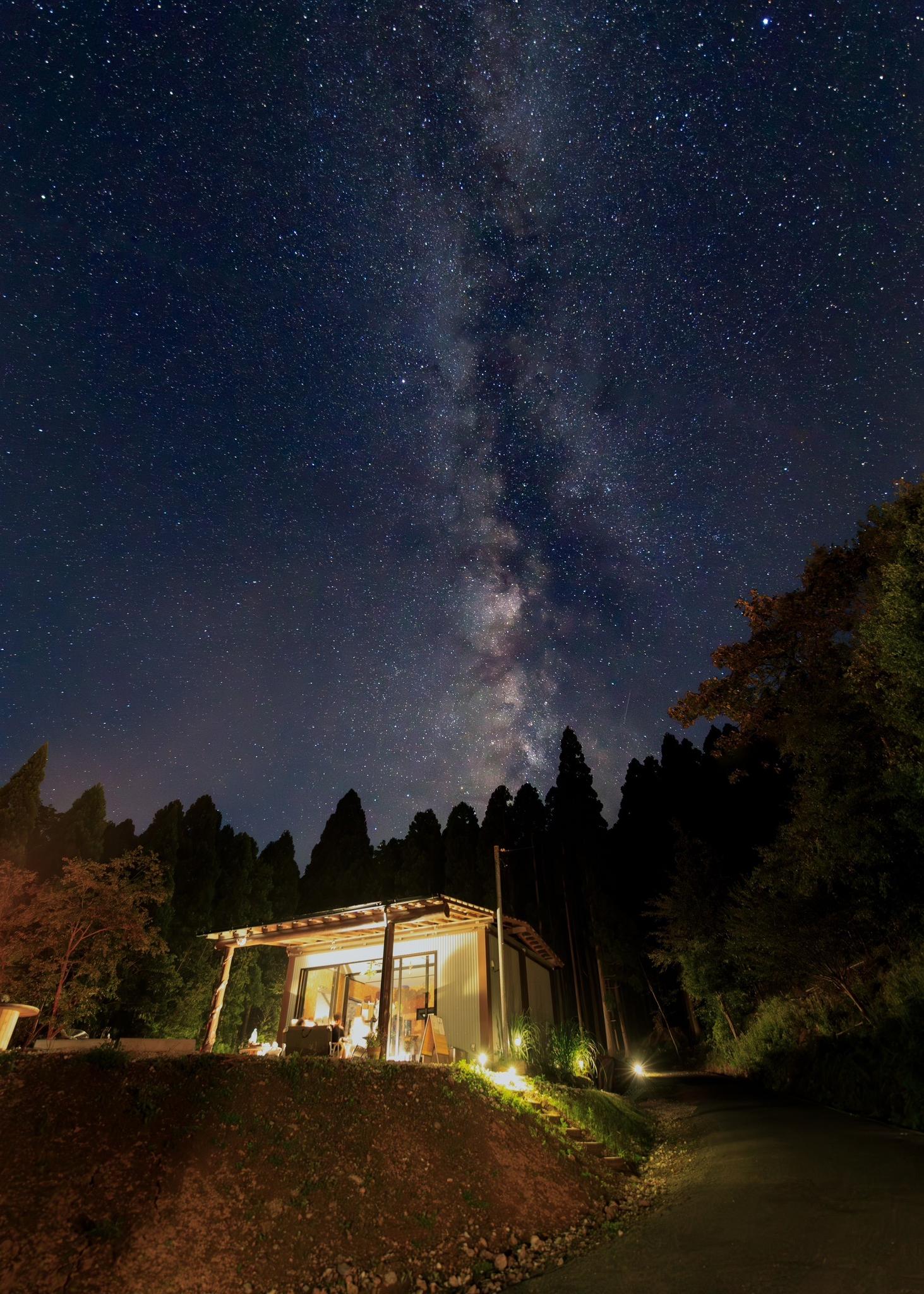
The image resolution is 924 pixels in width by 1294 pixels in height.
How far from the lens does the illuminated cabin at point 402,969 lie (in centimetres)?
1466

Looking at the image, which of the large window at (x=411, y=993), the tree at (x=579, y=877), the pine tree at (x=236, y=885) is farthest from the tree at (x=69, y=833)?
the tree at (x=579, y=877)

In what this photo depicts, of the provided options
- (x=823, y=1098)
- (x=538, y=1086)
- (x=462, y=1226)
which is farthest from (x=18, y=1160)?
(x=823, y=1098)

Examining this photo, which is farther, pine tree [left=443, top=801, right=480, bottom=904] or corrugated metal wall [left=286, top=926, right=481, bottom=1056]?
pine tree [left=443, top=801, right=480, bottom=904]

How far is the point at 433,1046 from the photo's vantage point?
1403 cm

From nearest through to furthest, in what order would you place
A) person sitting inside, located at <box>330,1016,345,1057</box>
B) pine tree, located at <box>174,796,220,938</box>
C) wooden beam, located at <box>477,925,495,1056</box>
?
person sitting inside, located at <box>330,1016,345,1057</box> < wooden beam, located at <box>477,925,495,1056</box> < pine tree, located at <box>174,796,220,938</box>

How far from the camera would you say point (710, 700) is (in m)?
15.2

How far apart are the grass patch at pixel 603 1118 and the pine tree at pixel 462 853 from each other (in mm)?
22271

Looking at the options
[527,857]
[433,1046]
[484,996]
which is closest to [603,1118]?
[433,1046]

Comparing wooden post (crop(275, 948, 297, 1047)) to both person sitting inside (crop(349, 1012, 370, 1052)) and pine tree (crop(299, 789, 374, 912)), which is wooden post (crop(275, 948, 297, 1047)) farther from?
pine tree (crop(299, 789, 374, 912))

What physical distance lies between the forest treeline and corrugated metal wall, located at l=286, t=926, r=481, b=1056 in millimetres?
7491

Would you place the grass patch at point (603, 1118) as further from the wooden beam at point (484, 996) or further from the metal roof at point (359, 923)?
the metal roof at point (359, 923)

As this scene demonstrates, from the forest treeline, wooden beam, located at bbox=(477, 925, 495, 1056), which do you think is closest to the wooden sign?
wooden beam, located at bbox=(477, 925, 495, 1056)

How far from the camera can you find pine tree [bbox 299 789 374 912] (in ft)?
123

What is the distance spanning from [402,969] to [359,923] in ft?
12.3
